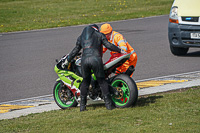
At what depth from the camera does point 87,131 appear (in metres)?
5.94

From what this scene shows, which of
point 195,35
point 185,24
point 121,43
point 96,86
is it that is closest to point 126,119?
point 96,86

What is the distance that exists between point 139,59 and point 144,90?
13.3 feet

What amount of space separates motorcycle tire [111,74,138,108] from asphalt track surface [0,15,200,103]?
265 cm

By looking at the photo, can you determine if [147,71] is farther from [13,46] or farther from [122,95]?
[13,46]

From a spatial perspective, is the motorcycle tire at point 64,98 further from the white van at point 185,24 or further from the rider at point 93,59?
the white van at point 185,24

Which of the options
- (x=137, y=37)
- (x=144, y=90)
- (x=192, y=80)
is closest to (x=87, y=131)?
(x=144, y=90)

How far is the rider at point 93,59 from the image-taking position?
7.37 meters

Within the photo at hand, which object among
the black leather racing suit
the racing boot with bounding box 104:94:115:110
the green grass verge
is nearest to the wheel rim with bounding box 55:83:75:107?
the black leather racing suit

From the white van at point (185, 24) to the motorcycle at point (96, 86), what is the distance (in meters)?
5.13

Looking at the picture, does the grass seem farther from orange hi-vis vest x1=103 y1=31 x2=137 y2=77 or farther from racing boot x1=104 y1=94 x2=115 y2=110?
orange hi-vis vest x1=103 y1=31 x2=137 y2=77

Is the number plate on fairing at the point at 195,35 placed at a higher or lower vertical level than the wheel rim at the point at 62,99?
lower

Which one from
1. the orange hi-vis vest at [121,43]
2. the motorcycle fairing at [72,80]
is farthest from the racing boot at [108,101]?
the orange hi-vis vest at [121,43]

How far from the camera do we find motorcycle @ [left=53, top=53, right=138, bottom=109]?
735 cm

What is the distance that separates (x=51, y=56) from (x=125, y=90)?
7.35m
